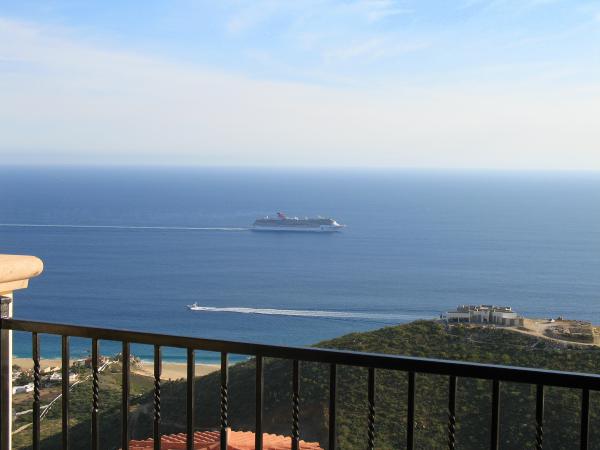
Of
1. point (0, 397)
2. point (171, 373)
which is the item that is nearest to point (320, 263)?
point (171, 373)

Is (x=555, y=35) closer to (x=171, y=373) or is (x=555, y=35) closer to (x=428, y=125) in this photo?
(x=428, y=125)

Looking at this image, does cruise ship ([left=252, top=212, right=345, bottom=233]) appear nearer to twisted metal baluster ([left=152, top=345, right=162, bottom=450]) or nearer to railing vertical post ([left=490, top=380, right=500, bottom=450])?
twisted metal baluster ([left=152, top=345, right=162, bottom=450])

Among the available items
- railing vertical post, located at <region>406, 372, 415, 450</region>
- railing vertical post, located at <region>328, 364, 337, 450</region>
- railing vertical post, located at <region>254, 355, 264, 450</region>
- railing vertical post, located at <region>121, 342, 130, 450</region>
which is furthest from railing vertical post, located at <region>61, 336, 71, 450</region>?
railing vertical post, located at <region>406, 372, 415, 450</region>

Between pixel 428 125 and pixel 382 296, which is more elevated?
pixel 428 125

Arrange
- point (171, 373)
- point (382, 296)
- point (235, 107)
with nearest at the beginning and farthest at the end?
point (171, 373) < point (382, 296) < point (235, 107)

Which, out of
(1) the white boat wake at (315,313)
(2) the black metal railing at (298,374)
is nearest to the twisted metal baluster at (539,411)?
(2) the black metal railing at (298,374)

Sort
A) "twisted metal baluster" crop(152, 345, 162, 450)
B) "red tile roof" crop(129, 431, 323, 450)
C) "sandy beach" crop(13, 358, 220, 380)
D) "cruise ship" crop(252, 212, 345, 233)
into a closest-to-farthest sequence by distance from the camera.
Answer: "twisted metal baluster" crop(152, 345, 162, 450), "red tile roof" crop(129, 431, 323, 450), "sandy beach" crop(13, 358, 220, 380), "cruise ship" crop(252, 212, 345, 233)

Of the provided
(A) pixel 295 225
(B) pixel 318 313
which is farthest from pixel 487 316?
(A) pixel 295 225

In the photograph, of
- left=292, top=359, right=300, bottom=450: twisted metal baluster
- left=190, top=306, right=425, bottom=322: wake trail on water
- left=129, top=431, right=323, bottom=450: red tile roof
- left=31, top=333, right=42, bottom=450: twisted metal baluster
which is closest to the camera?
left=292, top=359, right=300, bottom=450: twisted metal baluster
